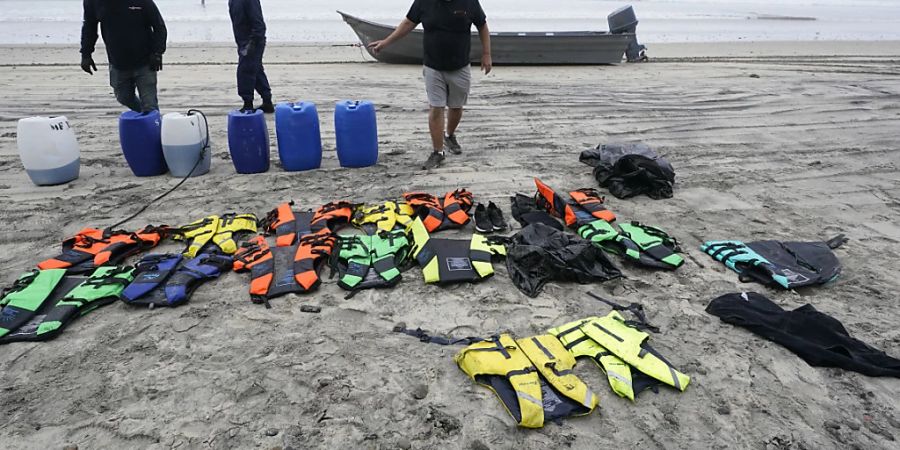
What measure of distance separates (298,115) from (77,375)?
3186mm

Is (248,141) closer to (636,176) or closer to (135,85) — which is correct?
(135,85)

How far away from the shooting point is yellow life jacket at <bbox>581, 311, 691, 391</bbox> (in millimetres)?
2396

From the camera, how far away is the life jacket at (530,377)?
2.22m

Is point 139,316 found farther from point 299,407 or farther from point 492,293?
point 492,293

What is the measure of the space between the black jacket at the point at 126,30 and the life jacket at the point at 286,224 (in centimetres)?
263

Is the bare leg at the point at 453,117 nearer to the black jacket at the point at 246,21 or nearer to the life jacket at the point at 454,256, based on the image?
the life jacket at the point at 454,256

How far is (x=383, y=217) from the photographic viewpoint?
4016 millimetres

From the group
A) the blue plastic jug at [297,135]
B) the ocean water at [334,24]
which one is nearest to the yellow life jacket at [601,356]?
the blue plastic jug at [297,135]

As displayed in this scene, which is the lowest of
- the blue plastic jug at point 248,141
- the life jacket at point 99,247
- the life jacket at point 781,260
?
the life jacket at point 781,260

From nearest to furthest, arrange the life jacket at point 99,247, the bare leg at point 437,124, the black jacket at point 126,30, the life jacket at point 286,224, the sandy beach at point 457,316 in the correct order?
the sandy beach at point 457,316 → the life jacket at point 99,247 → the life jacket at point 286,224 → the black jacket at point 126,30 → the bare leg at point 437,124

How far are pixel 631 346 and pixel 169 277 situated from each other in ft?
9.25

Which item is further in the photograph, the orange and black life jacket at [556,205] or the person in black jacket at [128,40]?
the person in black jacket at [128,40]

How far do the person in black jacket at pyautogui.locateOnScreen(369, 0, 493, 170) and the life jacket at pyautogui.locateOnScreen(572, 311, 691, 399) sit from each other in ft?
9.75

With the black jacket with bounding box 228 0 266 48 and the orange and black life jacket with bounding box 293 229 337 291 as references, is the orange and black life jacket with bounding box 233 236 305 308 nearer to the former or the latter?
the orange and black life jacket with bounding box 293 229 337 291
